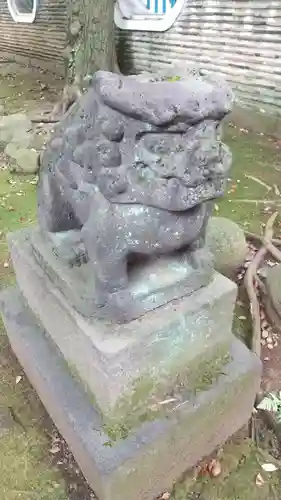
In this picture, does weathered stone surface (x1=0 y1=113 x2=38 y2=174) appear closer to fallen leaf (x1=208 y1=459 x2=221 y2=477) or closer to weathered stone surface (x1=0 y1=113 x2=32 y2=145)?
weathered stone surface (x1=0 y1=113 x2=32 y2=145)

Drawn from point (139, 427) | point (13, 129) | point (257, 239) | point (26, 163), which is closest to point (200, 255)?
point (139, 427)

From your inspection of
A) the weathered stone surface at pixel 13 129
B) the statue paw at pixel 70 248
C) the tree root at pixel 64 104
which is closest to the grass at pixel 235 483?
the statue paw at pixel 70 248

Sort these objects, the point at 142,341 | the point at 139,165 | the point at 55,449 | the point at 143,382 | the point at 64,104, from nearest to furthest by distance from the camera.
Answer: the point at 139,165 → the point at 142,341 → the point at 143,382 → the point at 55,449 → the point at 64,104

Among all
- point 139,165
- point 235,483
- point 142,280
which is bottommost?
point 235,483

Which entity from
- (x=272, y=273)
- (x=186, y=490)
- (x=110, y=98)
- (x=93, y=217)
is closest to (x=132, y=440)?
(x=186, y=490)

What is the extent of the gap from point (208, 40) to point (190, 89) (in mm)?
5956

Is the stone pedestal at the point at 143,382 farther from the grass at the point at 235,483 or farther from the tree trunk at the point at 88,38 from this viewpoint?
the tree trunk at the point at 88,38

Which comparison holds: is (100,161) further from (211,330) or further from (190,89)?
(211,330)

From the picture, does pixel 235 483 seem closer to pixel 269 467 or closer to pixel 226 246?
pixel 269 467

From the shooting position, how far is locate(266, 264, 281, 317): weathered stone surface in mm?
2836

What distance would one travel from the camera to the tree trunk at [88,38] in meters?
5.89

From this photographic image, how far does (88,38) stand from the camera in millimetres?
6129

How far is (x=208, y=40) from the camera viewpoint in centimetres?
660

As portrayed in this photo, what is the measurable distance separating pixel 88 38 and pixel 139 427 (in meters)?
5.59
